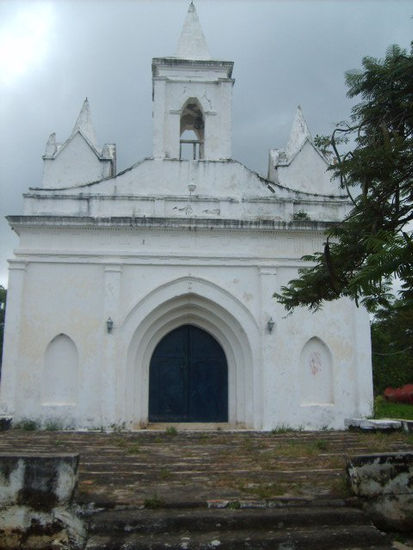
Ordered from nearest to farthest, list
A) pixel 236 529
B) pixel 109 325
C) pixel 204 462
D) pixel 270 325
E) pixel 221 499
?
pixel 236 529 < pixel 221 499 < pixel 204 462 < pixel 109 325 < pixel 270 325

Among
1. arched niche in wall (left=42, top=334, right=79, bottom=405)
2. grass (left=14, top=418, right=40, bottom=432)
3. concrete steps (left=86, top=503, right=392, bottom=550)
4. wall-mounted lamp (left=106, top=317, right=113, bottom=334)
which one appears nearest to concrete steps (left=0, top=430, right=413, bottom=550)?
concrete steps (left=86, top=503, right=392, bottom=550)

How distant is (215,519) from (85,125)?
38.8ft

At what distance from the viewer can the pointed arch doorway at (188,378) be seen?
13.1 meters

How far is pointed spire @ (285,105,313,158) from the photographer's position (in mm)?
14320

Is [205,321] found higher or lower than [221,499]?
higher

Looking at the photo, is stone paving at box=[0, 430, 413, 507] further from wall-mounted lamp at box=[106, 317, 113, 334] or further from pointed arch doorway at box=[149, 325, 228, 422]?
wall-mounted lamp at box=[106, 317, 113, 334]

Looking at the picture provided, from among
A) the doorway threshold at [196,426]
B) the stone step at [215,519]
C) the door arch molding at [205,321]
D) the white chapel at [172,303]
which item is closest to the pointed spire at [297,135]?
the white chapel at [172,303]

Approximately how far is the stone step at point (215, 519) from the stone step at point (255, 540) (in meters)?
0.07

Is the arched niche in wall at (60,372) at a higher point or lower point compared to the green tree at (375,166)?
lower

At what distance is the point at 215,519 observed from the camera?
16.4 ft

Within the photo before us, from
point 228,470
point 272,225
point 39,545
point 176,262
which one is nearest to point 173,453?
point 228,470

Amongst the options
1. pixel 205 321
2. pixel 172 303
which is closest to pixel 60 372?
pixel 172 303

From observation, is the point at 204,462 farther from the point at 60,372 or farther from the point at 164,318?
the point at 164,318

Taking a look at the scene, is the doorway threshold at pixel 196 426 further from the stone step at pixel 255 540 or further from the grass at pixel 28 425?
the stone step at pixel 255 540
